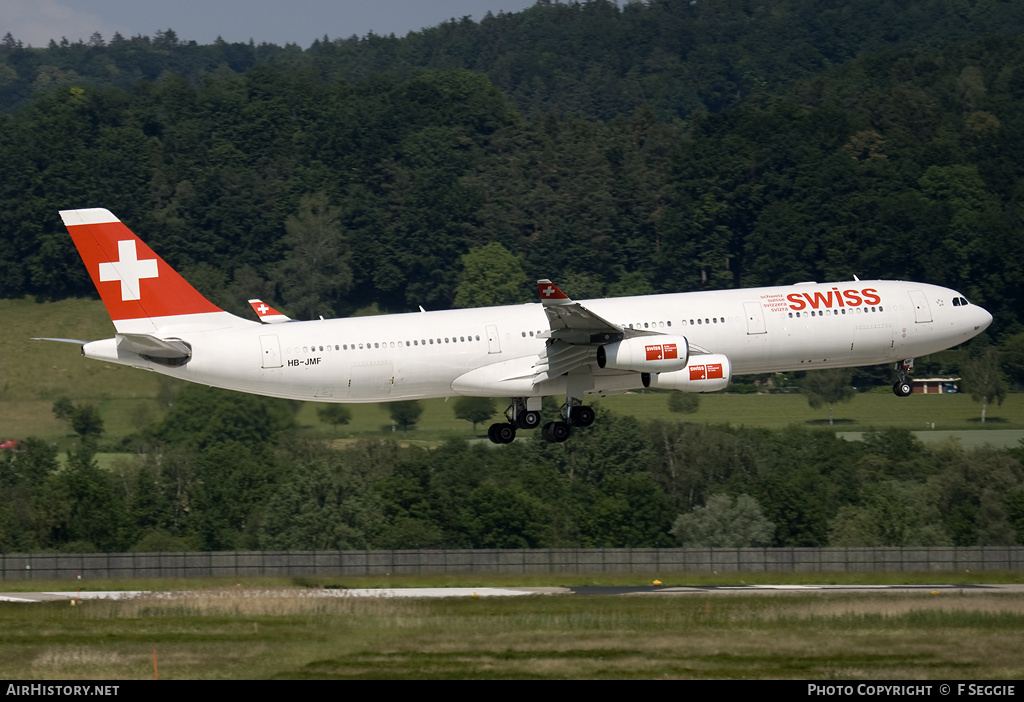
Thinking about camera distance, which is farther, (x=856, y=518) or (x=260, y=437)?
(x=260, y=437)

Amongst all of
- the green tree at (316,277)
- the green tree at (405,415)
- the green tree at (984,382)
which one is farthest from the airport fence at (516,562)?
the green tree at (316,277)

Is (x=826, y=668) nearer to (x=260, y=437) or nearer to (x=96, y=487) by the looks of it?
(x=96, y=487)

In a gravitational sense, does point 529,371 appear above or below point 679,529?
above

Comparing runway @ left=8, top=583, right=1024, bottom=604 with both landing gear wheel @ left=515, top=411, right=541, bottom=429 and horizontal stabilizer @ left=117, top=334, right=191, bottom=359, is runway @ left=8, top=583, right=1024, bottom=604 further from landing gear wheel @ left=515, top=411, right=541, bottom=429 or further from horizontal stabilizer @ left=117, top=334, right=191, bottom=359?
horizontal stabilizer @ left=117, top=334, right=191, bottom=359

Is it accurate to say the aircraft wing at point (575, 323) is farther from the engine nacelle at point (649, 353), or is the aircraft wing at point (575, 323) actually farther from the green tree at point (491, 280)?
the green tree at point (491, 280)

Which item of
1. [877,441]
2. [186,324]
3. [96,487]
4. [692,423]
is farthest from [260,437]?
[186,324]

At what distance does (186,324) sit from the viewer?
177 ft

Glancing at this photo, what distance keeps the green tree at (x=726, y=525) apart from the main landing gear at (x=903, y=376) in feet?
142

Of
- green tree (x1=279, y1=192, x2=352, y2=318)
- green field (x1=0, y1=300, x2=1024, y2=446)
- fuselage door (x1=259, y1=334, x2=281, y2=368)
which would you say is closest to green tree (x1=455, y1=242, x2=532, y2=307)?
green tree (x1=279, y1=192, x2=352, y2=318)

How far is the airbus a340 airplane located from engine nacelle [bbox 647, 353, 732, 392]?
0.16ft

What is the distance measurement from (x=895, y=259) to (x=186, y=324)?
140 m

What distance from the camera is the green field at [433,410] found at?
126875 millimetres

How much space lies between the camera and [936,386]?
142 meters
